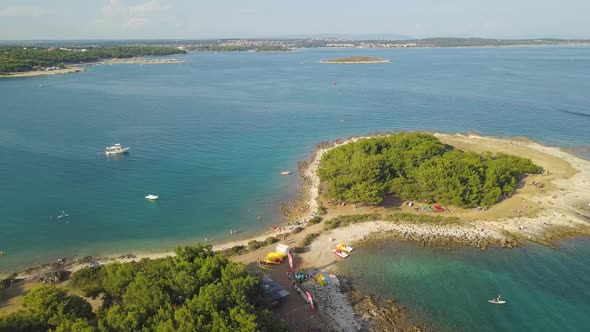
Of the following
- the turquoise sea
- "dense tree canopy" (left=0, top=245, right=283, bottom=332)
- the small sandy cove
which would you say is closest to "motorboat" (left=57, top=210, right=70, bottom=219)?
the turquoise sea

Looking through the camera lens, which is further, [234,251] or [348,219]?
[348,219]

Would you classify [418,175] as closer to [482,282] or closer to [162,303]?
[482,282]

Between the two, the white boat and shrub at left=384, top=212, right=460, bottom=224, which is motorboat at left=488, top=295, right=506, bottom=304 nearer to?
shrub at left=384, top=212, right=460, bottom=224

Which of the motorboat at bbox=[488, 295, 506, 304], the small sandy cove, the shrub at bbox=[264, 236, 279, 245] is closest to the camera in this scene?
the small sandy cove

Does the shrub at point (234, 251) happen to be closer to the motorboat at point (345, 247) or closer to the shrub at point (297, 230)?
the shrub at point (297, 230)

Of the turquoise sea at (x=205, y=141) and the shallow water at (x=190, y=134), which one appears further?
the shallow water at (x=190, y=134)

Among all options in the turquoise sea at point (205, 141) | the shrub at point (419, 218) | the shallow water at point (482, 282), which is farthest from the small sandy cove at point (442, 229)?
the turquoise sea at point (205, 141)

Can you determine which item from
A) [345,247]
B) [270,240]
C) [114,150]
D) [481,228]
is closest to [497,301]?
[481,228]
